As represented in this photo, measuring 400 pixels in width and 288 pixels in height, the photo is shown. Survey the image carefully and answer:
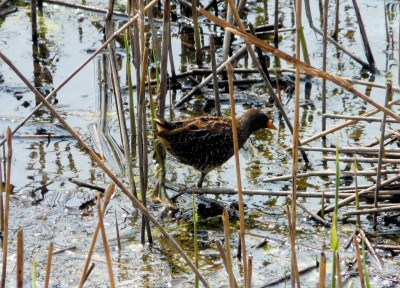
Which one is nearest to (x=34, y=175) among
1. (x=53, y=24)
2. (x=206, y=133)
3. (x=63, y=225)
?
(x=63, y=225)

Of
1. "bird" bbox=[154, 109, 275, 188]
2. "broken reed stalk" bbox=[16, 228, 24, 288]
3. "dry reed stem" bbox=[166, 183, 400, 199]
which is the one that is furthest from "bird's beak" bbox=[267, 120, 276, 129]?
"broken reed stalk" bbox=[16, 228, 24, 288]

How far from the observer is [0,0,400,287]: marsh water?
487 cm

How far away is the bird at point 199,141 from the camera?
5.85 metres

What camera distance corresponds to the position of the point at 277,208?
568cm

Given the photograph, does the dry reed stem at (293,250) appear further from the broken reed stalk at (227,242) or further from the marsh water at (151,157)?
the marsh water at (151,157)

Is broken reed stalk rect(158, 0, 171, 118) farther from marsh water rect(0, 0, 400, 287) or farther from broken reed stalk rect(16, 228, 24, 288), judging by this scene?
broken reed stalk rect(16, 228, 24, 288)

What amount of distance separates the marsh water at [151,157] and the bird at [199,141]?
0.25 m

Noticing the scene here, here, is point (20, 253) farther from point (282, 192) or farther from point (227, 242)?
point (282, 192)

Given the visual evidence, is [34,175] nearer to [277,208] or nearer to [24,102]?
[24,102]

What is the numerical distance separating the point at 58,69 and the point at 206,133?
250 cm

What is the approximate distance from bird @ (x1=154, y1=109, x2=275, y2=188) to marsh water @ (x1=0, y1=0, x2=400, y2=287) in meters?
0.25

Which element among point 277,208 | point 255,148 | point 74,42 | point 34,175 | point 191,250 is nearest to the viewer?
point 191,250

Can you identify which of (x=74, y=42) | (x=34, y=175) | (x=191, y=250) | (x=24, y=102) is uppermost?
(x=74, y=42)

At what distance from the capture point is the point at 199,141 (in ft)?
19.5
